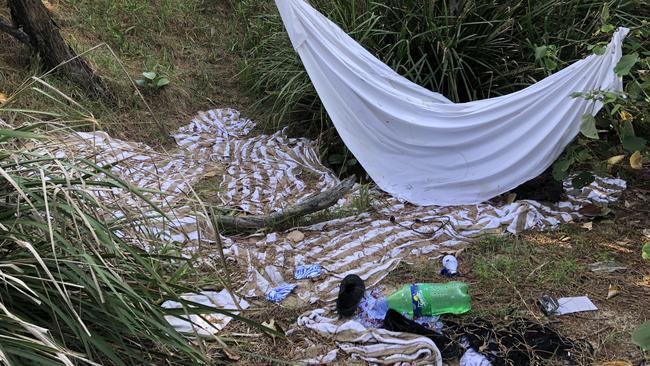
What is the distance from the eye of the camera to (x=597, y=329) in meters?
2.37

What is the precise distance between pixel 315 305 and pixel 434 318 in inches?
20.5

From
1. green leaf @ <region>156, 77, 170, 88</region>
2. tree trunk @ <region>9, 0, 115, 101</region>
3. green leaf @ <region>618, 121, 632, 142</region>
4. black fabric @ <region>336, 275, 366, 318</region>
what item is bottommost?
black fabric @ <region>336, 275, 366, 318</region>

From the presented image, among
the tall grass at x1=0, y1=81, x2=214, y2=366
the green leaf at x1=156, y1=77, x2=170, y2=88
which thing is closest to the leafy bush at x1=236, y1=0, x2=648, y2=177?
the green leaf at x1=156, y1=77, x2=170, y2=88

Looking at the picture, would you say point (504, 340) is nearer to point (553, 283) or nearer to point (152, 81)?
point (553, 283)

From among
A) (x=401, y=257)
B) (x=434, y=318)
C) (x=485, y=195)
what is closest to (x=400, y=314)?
(x=434, y=318)

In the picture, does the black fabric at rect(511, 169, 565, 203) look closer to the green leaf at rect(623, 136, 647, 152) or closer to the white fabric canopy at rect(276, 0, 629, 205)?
the white fabric canopy at rect(276, 0, 629, 205)

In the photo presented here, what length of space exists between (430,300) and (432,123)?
1357mm

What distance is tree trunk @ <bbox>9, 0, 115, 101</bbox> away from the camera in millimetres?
4360

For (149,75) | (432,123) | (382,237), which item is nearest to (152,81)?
(149,75)

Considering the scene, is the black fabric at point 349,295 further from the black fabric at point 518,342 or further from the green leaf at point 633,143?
the green leaf at point 633,143

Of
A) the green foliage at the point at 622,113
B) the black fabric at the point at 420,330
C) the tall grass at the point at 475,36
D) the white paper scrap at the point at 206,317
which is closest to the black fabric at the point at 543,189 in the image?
the green foliage at the point at 622,113

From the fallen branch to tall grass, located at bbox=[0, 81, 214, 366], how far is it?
1.33 meters

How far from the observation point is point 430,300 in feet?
8.03

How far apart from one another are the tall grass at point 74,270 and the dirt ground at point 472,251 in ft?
1.26
